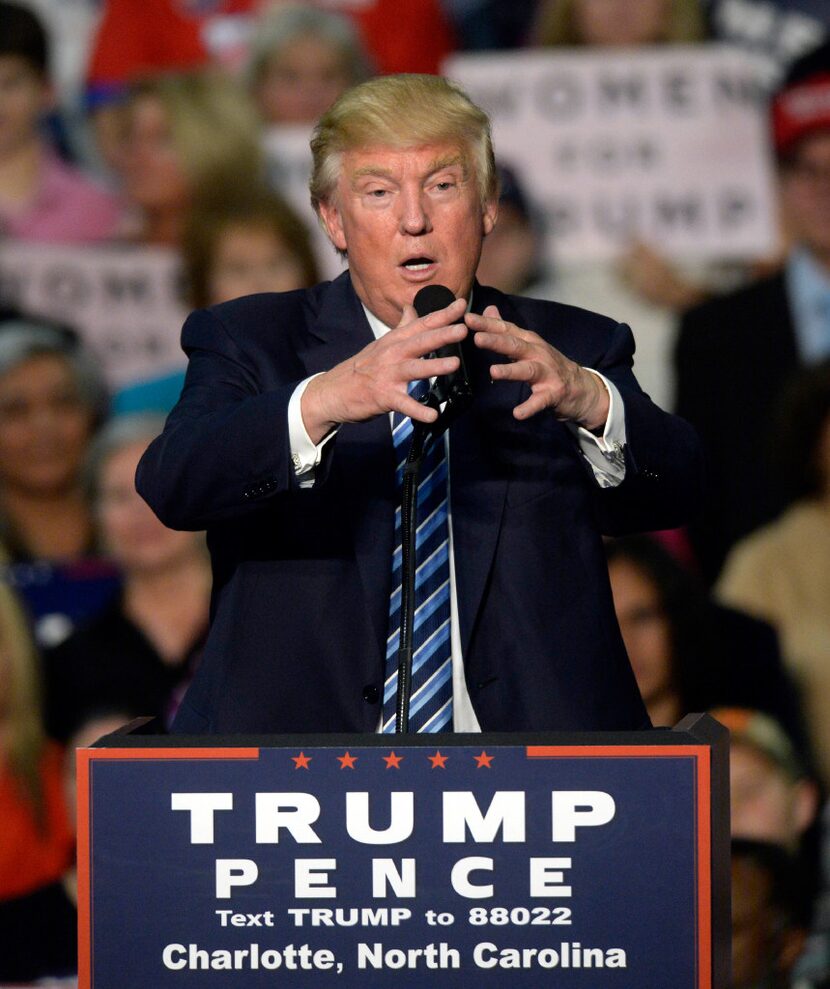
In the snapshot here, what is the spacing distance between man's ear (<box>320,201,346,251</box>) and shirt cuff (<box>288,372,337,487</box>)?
31 cm

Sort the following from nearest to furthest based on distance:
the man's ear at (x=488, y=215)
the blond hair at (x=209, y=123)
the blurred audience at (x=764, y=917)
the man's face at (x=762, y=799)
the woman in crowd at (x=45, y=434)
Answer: the man's ear at (x=488, y=215), the blurred audience at (x=764, y=917), the man's face at (x=762, y=799), the woman in crowd at (x=45, y=434), the blond hair at (x=209, y=123)

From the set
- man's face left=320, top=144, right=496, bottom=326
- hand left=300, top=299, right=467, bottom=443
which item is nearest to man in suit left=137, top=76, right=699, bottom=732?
man's face left=320, top=144, right=496, bottom=326

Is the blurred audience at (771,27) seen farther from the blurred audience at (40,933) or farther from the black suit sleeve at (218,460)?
the black suit sleeve at (218,460)

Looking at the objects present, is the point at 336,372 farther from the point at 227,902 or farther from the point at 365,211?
the point at 227,902

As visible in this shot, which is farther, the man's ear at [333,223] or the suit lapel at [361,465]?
the man's ear at [333,223]

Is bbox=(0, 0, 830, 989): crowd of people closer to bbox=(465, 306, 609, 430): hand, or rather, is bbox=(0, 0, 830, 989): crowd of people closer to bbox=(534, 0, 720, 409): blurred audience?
bbox=(534, 0, 720, 409): blurred audience

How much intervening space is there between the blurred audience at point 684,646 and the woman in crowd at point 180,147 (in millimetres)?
1560

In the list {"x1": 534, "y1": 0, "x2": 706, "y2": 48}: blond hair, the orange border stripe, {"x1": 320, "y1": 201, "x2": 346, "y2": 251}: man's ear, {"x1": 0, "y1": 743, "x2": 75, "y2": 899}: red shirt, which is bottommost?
{"x1": 0, "y1": 743, "x2": 75, "y2": 899}: red shirt

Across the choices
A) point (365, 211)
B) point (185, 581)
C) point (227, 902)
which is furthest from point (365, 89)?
point (185, 581)

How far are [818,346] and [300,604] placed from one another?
10.0ft

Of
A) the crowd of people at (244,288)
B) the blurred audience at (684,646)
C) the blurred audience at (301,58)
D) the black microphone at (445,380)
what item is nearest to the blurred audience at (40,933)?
the crowd of people at (244,288)

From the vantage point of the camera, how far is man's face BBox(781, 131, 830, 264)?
4.79 meters

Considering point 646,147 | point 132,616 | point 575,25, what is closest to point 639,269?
point 646,147

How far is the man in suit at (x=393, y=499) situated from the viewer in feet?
6.58
